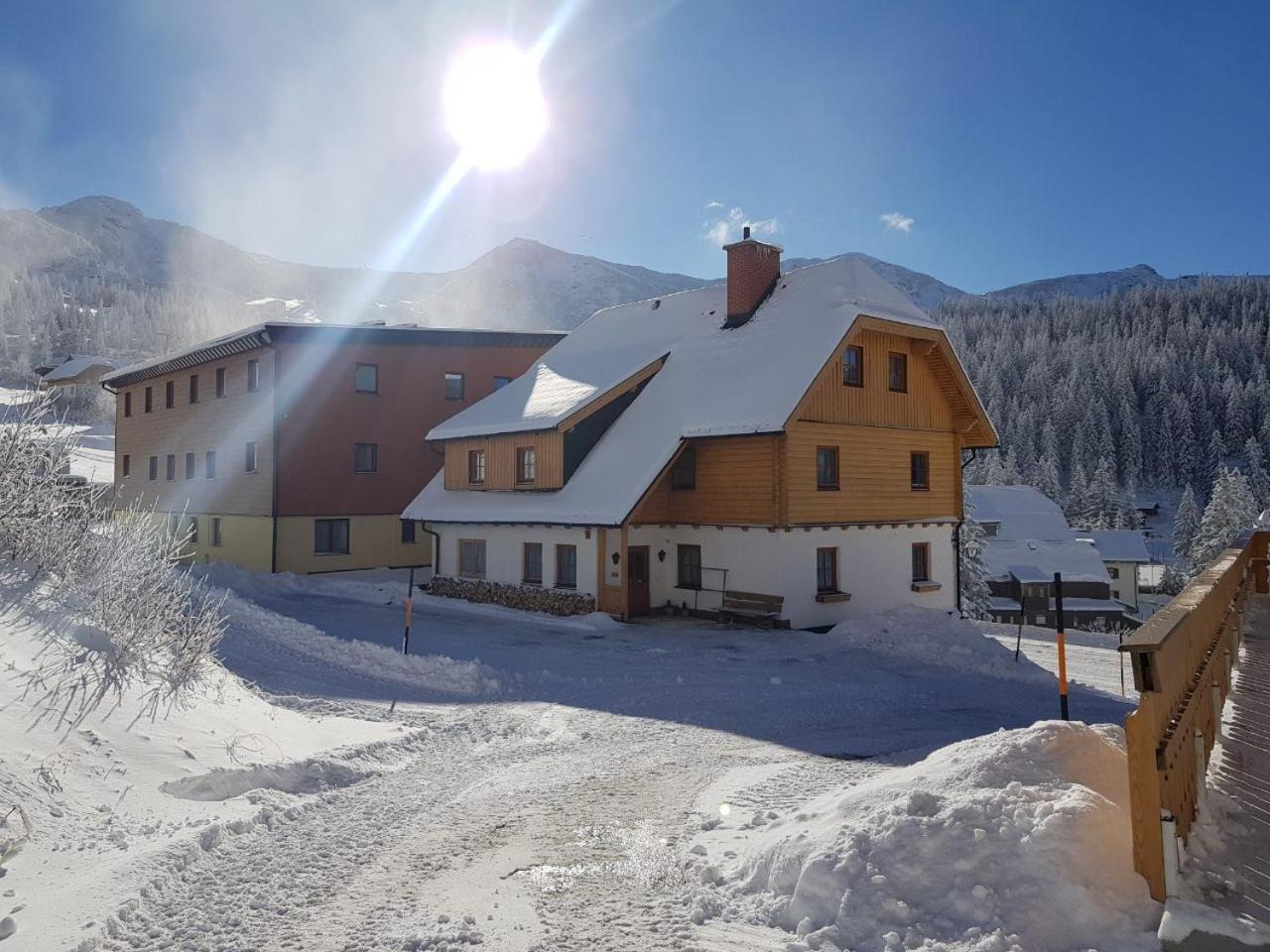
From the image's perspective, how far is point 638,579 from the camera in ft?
76.5

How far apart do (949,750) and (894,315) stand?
62.0ft

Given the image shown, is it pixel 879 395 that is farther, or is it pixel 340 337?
pixel 340 337

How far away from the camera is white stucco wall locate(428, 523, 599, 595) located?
22.6 metres

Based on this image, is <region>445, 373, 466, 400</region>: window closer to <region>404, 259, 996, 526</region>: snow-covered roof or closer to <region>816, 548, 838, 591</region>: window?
<region>404, 259, 996, 526</region>: snow-covered roof

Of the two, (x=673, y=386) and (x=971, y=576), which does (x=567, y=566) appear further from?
(x=971, y=576)

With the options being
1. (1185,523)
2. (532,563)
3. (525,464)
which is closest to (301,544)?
(525,464)

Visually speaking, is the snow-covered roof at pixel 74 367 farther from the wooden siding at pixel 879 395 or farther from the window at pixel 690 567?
the wooden siding at pixel 879 395

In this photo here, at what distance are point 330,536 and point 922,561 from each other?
19.5 m

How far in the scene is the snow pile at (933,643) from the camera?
16.5 m

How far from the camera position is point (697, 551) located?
75.3 ft

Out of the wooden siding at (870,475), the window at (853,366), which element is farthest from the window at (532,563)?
the window at (853,366)

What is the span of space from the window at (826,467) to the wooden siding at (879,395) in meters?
0.80

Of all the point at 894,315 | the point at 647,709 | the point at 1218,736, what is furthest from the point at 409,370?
the point at 1218,736

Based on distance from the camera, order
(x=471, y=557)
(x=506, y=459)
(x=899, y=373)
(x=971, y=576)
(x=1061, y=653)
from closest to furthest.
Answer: (x=1061, y=653) → (x=899, y=373) → (x=506, y=459) → (x=471, y=557) → (x=971, y=576)
